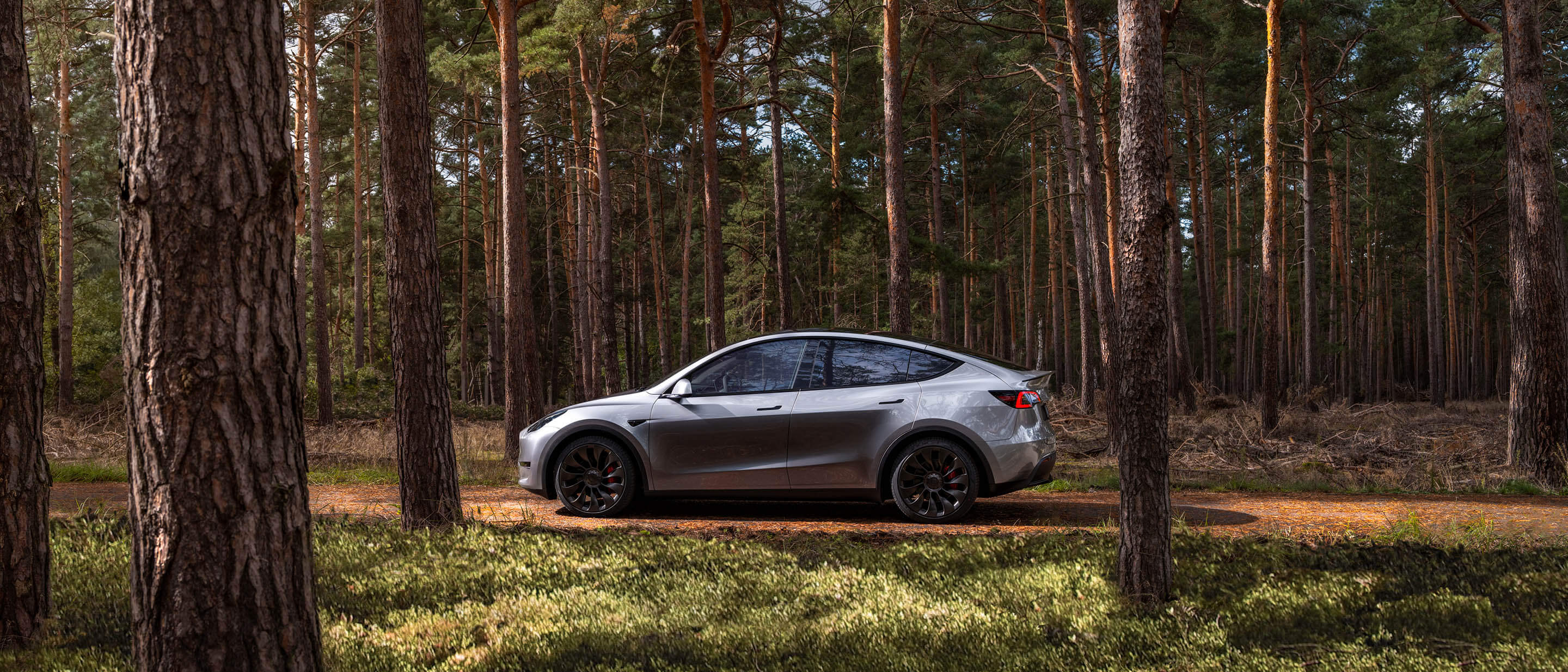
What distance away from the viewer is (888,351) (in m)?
8.18

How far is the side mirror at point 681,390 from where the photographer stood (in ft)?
27.0

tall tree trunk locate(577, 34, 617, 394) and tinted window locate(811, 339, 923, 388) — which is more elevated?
tall tree trunk locate(577, 34, 617, 394)

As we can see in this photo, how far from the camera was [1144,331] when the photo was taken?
504 centimetres

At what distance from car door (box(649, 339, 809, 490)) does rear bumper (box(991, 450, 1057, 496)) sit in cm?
177

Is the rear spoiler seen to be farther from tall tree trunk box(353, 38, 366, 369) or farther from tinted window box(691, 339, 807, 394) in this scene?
tall tree trunk box(353, 38, 366, 369)

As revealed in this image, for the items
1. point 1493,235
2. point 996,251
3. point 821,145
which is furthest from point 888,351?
point 1493,235

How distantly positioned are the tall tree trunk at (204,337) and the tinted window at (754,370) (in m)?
5.34

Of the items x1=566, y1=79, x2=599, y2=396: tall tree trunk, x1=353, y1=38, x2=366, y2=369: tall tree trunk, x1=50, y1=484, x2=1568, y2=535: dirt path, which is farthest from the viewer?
x1=353, y1=38, x2=366, y2=369: tall tree trunk

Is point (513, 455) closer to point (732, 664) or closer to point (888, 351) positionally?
point (888, 351)

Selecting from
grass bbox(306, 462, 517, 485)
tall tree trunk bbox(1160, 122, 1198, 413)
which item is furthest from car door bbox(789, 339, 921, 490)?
tall tree trunk bbox(1160, 122, 1198, 413)

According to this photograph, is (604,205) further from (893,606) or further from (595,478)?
(893,606)

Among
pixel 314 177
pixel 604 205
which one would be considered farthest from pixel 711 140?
pixel 314 177

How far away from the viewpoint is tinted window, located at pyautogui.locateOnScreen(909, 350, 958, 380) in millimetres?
8000

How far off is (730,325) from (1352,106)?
2223 centimetres
